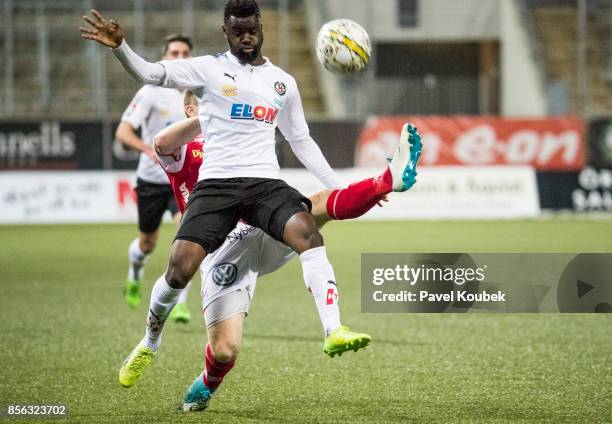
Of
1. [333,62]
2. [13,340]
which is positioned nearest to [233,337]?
[333,62]

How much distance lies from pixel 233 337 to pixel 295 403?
2.05ft

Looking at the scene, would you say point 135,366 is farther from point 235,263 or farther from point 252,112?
point 252,112

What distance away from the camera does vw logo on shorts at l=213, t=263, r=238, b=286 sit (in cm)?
591

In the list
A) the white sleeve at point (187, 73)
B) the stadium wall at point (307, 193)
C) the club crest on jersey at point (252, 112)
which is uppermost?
the white sleeve at point (187, 73)

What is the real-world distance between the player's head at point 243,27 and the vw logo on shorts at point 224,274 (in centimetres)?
119

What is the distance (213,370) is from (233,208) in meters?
0.97

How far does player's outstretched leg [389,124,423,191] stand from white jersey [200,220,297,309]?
0.81 meters

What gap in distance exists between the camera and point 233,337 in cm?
586

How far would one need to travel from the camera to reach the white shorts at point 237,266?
5902 mm

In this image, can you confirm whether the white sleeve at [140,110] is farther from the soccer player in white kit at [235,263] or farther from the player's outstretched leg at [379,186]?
the player's outstretched leg at [379,186]

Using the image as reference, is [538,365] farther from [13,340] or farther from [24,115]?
[24,115]

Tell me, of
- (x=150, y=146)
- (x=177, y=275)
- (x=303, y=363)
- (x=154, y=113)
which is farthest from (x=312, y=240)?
(x=154, y=113)

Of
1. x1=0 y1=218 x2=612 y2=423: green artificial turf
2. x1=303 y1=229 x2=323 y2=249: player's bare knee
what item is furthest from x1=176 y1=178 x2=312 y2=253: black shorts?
x1=0 y1=218 x2=612 y2=423: green artificial turf

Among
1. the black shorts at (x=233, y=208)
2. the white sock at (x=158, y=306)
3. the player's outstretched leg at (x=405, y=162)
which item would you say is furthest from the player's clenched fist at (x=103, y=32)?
the player's outstretched leg at (x=405, y=162)
